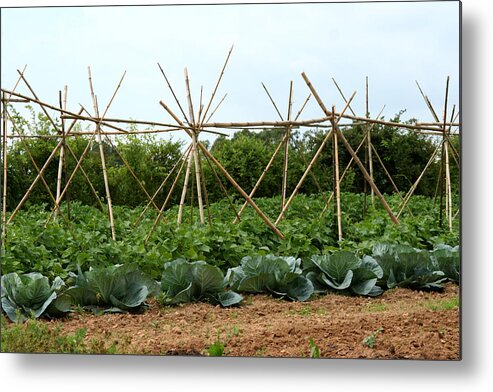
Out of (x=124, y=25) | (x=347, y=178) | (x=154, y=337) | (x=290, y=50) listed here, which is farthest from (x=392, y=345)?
(x=347, y=178)

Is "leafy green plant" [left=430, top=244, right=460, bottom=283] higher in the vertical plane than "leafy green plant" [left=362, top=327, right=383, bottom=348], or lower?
higher

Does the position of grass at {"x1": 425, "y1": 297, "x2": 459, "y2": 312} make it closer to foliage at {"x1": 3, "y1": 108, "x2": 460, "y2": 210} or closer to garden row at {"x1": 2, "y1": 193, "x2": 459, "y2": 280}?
garden row at {"x1": 2, "y1": 193, "x2": 459, "y2": 280}

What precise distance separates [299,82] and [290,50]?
1.90ft

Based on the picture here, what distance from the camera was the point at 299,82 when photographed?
20.1 ft

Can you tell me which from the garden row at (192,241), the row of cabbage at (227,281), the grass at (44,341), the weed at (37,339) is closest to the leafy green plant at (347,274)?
the row of cabbage at (227,281)

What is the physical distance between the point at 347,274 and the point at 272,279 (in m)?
0.58

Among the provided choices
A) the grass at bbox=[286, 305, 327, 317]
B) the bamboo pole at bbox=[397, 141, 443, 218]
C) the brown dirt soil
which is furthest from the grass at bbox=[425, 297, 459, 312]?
the bamboo pole at bbox=[397, 141, 443, 218]

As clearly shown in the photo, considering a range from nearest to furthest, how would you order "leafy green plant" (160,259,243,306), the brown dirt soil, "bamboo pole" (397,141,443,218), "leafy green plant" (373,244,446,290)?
the brown dirt soil
"leafy green plant" (160,259,243,306)
"leafy green plant" (373,244,446,290)
"bamboo pole" (397,141,443,218)

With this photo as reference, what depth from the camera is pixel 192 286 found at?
532cm

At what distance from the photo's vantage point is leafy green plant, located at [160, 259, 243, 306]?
5.28 meters

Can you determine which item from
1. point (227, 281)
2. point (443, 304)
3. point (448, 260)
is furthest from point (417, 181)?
point (227, 281)

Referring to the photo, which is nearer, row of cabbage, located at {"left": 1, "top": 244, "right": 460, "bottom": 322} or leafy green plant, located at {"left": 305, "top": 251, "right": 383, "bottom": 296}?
row of cabbage, located at {"left": 1, "top": 244, "right": 460, "bottom": 322}

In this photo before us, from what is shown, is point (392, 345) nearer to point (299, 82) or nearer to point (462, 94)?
point (462, 94)

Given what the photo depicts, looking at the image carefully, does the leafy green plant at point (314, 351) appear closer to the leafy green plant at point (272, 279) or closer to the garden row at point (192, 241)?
the leafy green plant at point (272, 279)
